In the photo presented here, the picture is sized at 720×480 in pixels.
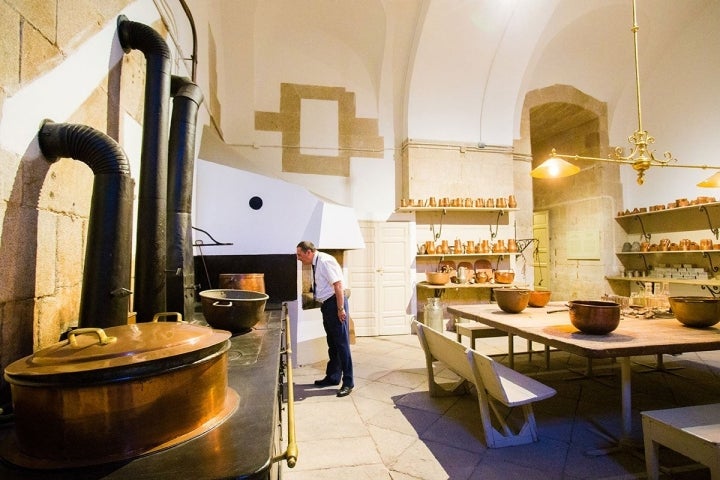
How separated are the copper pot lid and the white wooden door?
17.7 ft

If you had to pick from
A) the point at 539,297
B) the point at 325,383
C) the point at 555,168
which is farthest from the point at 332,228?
the point at 555,168

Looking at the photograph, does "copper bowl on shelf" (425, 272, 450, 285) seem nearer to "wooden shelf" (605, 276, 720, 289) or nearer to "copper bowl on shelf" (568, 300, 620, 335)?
"wooden shelf" (605, 276, 720, 289)

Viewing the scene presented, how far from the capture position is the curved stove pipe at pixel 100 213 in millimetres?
1499

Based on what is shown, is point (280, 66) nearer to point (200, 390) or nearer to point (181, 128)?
point (181, 128)

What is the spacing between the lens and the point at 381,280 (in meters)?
A: 6.61

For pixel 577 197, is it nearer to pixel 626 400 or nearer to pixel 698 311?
pixel 698 311

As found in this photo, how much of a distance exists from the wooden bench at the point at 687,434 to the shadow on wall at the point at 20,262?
9.48 feet

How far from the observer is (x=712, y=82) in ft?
20.5

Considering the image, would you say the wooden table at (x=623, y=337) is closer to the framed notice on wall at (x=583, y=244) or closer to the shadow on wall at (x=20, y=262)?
the shadow on wall at (x=20, y=262)

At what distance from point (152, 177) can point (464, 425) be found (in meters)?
2.75

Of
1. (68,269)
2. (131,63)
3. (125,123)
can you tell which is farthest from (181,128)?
(68,269)

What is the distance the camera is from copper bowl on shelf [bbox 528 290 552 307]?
11.7 feet

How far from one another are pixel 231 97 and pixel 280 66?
3.47ft

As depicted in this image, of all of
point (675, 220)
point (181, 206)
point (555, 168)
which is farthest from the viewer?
point (675, 220)
